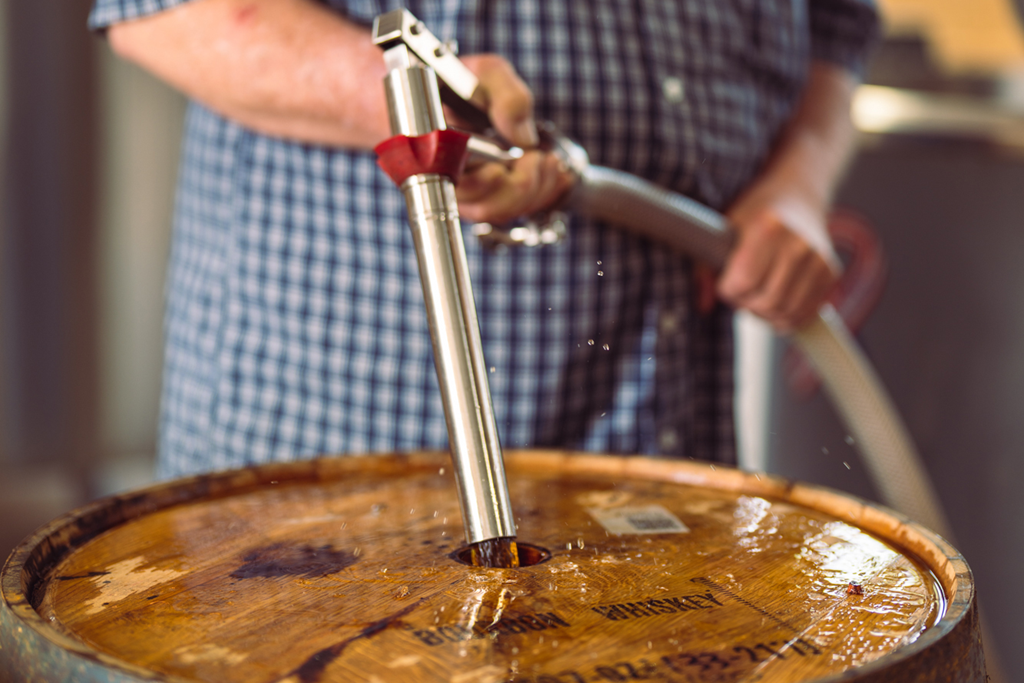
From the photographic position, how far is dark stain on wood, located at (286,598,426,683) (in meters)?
0.39

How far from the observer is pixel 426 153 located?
1.76ft

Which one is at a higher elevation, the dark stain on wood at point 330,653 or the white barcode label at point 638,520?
the dark stain on wood at point 330,653

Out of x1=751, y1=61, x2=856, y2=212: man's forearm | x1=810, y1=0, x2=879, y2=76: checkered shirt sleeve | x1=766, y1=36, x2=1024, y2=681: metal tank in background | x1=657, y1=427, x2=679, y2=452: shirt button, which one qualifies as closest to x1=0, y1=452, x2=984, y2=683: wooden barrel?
x1=657, y1=427, x2=679, y2=452: shirt button

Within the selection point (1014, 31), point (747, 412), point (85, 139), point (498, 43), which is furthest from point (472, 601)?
point (85, 139)

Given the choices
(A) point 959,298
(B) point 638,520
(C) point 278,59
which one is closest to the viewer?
(B) point 638,520

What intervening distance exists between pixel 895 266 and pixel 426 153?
130 cm

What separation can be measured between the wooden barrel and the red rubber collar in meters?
0.23

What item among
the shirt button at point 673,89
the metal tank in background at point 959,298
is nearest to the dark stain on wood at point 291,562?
the shirt button at point 673,89

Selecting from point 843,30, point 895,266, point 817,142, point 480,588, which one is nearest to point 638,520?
point 480,588

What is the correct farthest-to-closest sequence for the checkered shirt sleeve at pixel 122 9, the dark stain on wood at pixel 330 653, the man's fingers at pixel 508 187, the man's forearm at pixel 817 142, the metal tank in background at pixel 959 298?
the metal tank in background at pixel 959 298
the man's forearm at pixel 817 142
the checkered shirt sleeve at pixel 122 9
the man's fingers at pixel 508 187
the dark stain on wood at pixel 330 653

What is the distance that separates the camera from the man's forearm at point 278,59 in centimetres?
73

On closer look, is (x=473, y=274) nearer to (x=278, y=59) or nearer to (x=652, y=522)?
(x=278, y=59)

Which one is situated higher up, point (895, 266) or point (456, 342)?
point (456, 342)

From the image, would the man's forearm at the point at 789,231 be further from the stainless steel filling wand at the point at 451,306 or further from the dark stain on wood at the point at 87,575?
the dark stain on wood at the point at 87,575
